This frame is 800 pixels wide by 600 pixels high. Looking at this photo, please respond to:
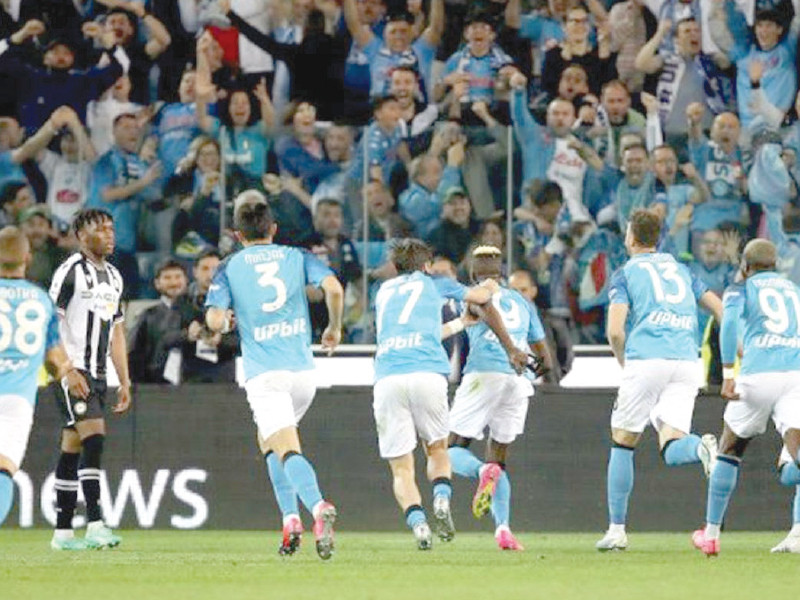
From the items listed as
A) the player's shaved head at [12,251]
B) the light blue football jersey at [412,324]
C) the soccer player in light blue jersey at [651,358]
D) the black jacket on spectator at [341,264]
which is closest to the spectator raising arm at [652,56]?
the black jacket on spectator at [341,264]

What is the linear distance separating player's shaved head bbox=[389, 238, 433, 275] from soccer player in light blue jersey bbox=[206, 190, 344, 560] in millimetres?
932

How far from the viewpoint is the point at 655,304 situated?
12805 millimetres

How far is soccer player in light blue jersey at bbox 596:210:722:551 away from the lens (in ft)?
42.0

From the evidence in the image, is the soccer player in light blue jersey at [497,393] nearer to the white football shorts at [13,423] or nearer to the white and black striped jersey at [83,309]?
the white and black striped jersey at [83,309]

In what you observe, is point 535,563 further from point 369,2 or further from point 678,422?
point 369,2

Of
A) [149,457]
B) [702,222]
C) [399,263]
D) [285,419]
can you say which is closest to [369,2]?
[702,222]

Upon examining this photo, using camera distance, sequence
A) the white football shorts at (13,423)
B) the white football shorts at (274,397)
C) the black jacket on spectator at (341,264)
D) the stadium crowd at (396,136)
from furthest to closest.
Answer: the stadium crowd at (396,136), the black jacket on spectator at (341,264), the white football shorts at (274,397), the white football shorts at (13,423)

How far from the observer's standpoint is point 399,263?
41.7ft

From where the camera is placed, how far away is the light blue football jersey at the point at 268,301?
38.5 ft

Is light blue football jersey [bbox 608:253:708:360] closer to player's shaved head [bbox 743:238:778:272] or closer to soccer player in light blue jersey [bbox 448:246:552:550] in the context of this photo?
player's shaved head [bbox 743:238:778:272]

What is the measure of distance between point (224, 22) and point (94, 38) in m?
1.26

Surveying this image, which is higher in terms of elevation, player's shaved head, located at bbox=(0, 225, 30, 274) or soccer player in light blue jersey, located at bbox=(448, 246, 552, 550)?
player's shaved head, located at bbox=(0, 225, 30, 274)

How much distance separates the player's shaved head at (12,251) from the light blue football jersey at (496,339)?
3.52 meters

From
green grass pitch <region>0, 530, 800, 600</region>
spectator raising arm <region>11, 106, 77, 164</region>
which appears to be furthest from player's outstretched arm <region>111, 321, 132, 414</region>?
spectator raising arm <region>11, 106, 77, 164</region>
